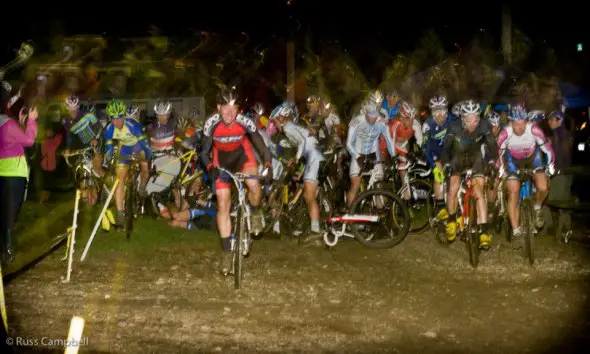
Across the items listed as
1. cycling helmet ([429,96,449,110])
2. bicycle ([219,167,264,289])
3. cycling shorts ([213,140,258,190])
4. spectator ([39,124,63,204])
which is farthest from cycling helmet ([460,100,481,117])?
spectator ([39,124,63,204])

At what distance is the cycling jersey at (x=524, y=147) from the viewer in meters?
10.7

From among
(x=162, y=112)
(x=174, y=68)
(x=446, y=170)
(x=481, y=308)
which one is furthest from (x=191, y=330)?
(x=174, y=68)

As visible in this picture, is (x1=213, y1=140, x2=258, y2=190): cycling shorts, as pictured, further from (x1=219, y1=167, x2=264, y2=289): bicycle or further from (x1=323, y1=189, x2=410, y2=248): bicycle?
(x1=323, y1=189, x2=410, y2=248): bicycle

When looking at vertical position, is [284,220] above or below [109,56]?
below

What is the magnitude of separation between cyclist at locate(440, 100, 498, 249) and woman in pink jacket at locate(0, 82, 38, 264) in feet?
17.9

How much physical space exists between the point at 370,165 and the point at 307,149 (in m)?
1.09

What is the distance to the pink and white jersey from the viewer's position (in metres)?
10.7

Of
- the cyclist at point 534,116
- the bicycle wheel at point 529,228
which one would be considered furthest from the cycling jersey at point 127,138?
the bicycle wheel at point 529,228

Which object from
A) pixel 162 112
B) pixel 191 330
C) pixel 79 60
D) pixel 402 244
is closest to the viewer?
pixel 191 330

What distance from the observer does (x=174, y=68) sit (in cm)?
3550

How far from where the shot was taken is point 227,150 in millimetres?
10023

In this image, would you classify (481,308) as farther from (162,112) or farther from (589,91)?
(589,91)

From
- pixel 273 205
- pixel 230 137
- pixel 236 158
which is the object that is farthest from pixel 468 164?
pixel 230 137

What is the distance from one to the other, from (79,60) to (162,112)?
21689 mm
